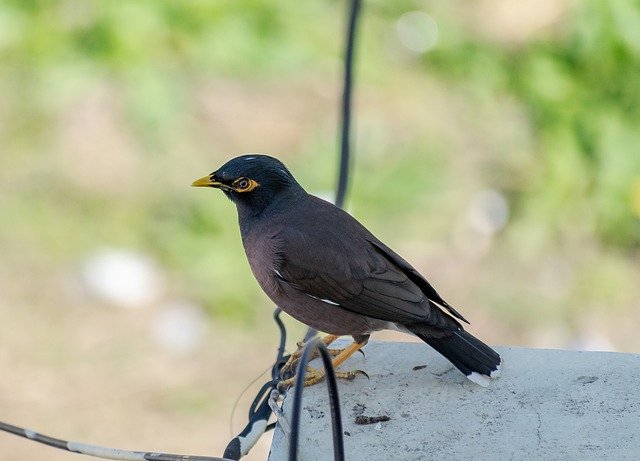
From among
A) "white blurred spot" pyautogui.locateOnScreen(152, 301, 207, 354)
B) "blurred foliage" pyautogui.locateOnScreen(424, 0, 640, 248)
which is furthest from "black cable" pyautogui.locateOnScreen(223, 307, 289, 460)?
"blurred foliage" pyautogui.locateOnScreen(424, 0, 640, 248)

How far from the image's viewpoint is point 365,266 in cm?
356

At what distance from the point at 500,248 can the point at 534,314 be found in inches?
21.2

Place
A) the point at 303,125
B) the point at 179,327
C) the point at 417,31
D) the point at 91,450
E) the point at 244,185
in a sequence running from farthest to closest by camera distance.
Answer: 1. the point at 417,31
2. the point at 303,125
3. the point at 179,327
4. the point at 244,185
5. the point at 91,450

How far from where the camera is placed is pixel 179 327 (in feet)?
20.2

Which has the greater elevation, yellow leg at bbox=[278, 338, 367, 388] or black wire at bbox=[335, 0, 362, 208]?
black wire at bbox=[335, 0, 362, 208]

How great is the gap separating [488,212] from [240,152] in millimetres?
1527

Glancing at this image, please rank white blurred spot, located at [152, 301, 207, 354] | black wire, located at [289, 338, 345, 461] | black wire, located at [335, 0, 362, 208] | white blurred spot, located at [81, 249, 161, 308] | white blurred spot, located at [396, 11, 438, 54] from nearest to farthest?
1. black wire, located at [289, 338, 345, 461]
2. black wire, located at [335, 0, 362, 208]
3. white blurred spot, located at [152, 301, 207, 354]
4. white blurred spot, located at [81, 249, 161, 308]
5. white blurred spot, located at [396, 11, 438, 54]

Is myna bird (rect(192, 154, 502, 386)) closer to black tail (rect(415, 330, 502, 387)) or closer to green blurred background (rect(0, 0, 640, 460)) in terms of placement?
black tail (rect(415, 330, 502, 387))

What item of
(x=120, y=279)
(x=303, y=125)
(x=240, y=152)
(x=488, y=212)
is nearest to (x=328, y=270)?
(x=120, y=279)

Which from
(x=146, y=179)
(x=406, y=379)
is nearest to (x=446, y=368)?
(x=406, y=379)

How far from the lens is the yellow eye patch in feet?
12.0

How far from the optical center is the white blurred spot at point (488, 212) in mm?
6523

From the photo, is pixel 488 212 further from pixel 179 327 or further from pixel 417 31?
pixel 179 327

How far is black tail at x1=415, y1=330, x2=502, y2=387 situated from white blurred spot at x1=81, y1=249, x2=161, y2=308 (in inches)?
125
